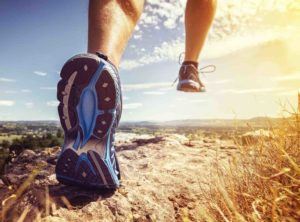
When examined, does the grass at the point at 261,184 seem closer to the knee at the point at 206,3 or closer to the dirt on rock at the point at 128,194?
the dirt on rock at the point at 128,194

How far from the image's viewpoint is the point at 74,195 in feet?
5.08

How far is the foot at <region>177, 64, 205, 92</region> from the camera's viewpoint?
3217 mm

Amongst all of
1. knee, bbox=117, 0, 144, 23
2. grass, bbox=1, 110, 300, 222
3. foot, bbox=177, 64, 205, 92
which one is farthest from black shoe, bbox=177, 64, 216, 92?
grass, bbox=1, 110, 300, 222

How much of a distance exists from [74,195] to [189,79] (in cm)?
196

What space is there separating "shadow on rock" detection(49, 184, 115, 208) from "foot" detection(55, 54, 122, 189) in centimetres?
6

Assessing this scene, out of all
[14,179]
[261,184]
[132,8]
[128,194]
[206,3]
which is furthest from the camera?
[206,3]

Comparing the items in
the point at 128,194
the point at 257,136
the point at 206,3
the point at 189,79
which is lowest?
the point at 128,194

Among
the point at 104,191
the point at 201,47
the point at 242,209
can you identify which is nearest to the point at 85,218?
the point at 104,191

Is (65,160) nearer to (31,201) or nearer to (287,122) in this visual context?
(31,201)

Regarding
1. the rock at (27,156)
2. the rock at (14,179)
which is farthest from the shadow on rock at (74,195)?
the rock at (27,156)

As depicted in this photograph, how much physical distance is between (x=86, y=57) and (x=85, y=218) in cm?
64

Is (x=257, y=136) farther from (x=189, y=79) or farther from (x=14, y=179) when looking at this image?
(x=14, y=179)

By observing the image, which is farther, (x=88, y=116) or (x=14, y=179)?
(x=14, y=179)

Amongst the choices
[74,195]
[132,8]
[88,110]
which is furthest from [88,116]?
[132,8]
